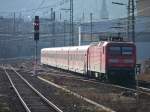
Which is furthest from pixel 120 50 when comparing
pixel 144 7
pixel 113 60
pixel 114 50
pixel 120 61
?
pixel 144 7

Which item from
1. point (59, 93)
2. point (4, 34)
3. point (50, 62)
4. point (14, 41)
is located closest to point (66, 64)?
point (50, 62)

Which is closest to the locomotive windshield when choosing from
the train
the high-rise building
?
the train

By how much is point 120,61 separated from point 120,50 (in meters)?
0.80

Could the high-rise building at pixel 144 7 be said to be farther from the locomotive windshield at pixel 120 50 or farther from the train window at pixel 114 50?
the train window at pixel 114 50

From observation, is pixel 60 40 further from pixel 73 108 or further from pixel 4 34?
pixel 73 108

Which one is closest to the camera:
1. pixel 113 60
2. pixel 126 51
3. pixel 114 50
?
pixel 113 60

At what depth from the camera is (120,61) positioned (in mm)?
33812

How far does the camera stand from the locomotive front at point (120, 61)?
110ft

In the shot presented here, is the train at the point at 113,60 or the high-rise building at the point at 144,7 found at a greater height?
the high-rise building at the point at 144,7

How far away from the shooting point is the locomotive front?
110 feet

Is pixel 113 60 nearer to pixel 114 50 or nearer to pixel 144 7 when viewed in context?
pixel 114 50

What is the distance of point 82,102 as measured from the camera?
2205cm

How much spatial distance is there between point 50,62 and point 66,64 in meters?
17.6

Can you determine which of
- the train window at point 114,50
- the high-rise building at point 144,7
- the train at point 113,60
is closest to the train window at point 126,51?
the train at point 113,60
